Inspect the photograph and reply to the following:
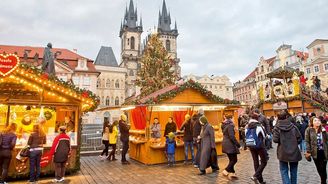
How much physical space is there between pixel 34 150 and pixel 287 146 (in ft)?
21.9

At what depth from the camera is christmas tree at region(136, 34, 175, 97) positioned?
68.7ft

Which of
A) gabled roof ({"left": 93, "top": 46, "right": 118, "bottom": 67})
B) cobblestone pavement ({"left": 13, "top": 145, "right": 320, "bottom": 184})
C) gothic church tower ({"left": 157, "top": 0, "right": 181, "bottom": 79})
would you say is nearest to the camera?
cobblestone pavement ({"left": 13, "top": 145, "right": 320, "bottom": 184})

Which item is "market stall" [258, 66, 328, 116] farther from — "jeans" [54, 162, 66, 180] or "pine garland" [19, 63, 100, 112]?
"jeans" [54, 162, 66, 180]

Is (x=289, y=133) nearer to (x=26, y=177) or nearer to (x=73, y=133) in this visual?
(x=73, y=133)

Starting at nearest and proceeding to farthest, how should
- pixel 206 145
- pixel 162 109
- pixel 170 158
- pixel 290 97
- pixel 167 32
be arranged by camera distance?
pixel 206 145
pixel 170 158
pixel 162 109
pixel 290 97
pixel 167 32

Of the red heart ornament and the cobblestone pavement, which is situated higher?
the red heart ornament

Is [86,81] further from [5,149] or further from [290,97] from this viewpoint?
[5,149]

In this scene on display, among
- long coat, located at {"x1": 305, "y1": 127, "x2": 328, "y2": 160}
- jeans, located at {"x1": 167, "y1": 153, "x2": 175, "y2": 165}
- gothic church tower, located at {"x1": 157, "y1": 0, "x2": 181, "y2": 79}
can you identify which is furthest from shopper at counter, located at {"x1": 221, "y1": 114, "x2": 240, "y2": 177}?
gothic church tower, located at {"x1": 157, "y1": 0, "x2": 181, "y2": 79}

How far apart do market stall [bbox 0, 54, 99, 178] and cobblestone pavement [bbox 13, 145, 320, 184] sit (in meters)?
0.99

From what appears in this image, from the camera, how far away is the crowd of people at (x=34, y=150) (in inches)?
254

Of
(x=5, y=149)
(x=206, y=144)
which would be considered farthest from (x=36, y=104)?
(x=206, y=144)

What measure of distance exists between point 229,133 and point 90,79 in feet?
137

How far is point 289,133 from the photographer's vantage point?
16.8 ft

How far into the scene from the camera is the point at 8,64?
6.75 m
